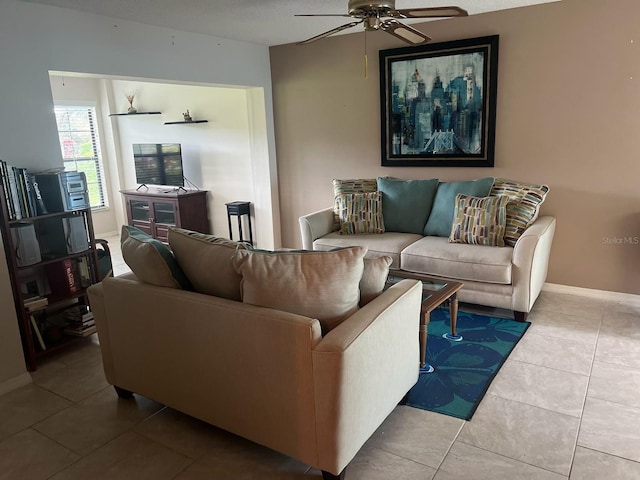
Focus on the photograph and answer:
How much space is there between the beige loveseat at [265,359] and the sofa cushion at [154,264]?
2cm

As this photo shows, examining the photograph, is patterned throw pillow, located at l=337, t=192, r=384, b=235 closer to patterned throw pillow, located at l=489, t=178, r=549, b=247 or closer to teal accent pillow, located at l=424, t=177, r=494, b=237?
teal accent pillow, located at l=424, t=177, r=494, b=237

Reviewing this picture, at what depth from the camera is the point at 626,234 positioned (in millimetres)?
3775

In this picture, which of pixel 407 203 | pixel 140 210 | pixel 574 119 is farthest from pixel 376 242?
pixel 140 210

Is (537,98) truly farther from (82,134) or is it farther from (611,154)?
(82,134)

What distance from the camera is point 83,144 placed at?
266 inches

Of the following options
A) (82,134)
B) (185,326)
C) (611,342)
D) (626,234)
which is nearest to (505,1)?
(626,234)

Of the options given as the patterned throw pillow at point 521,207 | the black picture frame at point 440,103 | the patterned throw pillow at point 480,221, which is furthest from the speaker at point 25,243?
the patterned throw pillow at point 521,207

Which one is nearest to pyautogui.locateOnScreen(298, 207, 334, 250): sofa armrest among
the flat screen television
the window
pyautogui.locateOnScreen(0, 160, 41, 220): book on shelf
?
pyautogui.locateOnScreen(0, 160, 41, 220): book on shelf

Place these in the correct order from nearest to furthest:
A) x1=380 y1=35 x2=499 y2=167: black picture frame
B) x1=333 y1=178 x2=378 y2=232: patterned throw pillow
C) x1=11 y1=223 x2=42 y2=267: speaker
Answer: x1=11 y1=223 x2=42 y2=267: speaker, x1=380 y1=35 x2=499 y2=167: black picture frame, x1=333 y1=178 x2=378 y2=232: patterned throw pillow

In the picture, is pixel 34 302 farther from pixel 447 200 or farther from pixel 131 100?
pixel 131 100

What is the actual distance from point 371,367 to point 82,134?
20.4 feet

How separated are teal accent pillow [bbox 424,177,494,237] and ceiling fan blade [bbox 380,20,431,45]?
54.2 inches

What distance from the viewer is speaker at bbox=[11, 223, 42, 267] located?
297 centimetres

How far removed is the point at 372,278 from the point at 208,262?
75 centimetres
